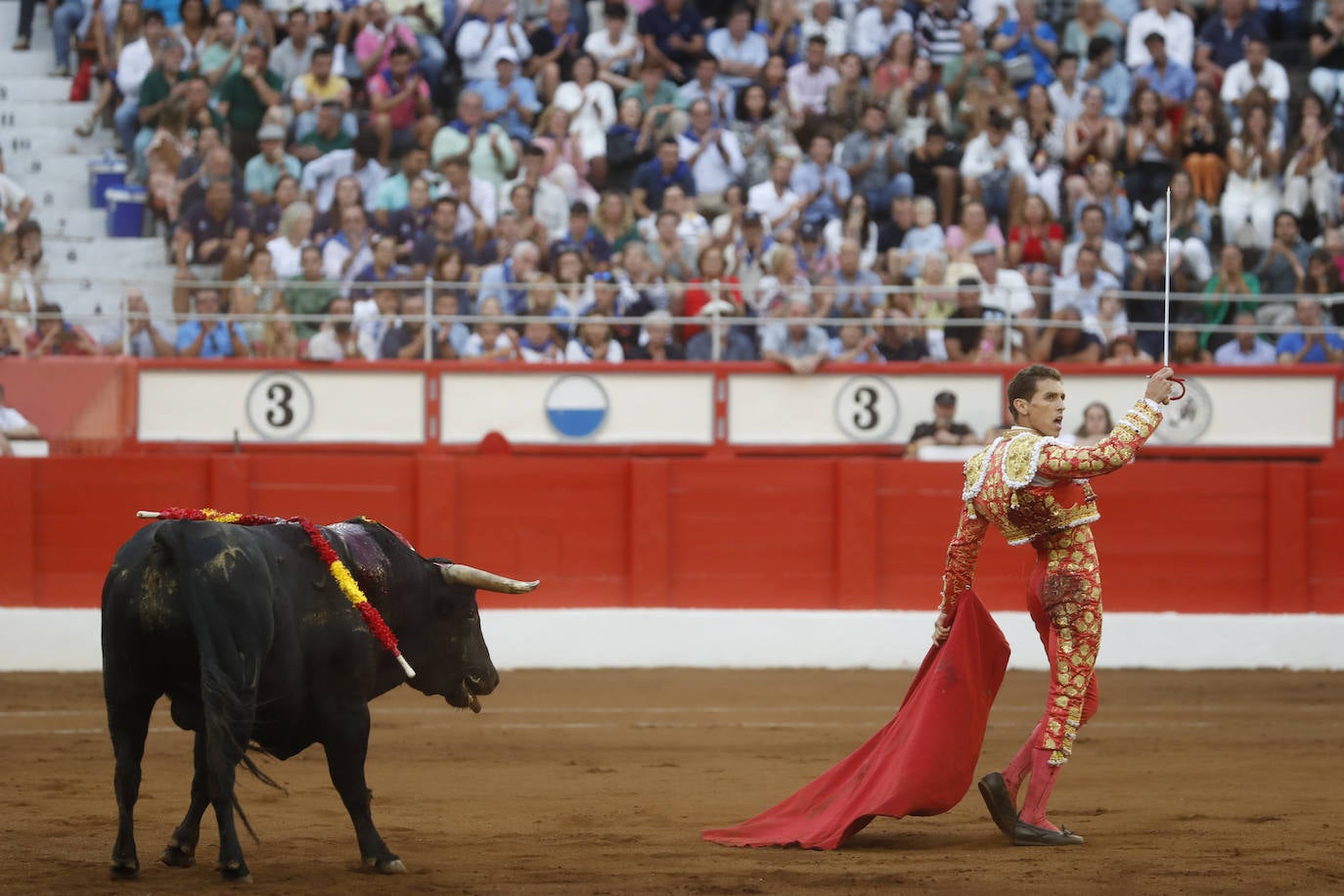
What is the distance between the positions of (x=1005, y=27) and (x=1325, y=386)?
4208 mm

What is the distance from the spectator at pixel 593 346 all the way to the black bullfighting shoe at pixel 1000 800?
6717 millimetres

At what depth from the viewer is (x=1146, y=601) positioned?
11.1 metres

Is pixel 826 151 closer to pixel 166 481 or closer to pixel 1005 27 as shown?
pixel 1005 27

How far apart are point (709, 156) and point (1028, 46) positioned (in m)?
3.00

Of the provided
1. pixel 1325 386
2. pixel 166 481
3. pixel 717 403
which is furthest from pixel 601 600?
pixel 1325 386

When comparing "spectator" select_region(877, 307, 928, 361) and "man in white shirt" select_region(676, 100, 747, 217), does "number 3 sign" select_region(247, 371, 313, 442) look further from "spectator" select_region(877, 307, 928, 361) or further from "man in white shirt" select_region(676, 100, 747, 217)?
"spectator" select_region(877, 307, 928, 361)

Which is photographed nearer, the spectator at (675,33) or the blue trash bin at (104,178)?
the blue trash bin at (104,178)

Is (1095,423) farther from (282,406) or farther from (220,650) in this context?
(220,650)

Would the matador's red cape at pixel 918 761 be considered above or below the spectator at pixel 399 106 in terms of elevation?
below

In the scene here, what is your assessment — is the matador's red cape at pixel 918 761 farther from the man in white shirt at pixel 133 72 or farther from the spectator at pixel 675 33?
the man in white shirt at pixel 133 72

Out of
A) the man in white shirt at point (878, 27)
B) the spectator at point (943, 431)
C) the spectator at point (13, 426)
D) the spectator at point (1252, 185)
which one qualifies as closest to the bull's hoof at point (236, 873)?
the spectator at point (13, 426)

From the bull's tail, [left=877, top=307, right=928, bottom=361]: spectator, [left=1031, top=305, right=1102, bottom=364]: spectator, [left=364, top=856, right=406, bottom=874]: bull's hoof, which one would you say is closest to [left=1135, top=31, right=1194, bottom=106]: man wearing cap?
[left=1031, top=305, right=1102, bottom=364]: spectator

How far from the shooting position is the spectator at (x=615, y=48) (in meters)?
14.1

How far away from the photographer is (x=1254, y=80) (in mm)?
14055
